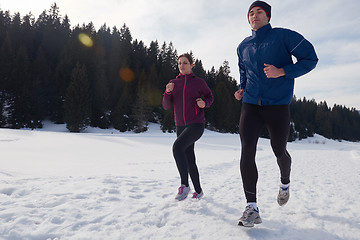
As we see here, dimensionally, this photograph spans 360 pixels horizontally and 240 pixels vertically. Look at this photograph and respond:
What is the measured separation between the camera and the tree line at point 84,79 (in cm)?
3559

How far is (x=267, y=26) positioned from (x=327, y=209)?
2.52 meters

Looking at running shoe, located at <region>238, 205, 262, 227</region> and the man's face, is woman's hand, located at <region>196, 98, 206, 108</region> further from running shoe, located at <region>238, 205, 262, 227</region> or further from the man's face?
running shoe, located at <region>238, 205, 262, 227</region>

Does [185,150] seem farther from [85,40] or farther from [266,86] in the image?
[85,40]

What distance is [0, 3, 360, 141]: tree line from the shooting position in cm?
3559

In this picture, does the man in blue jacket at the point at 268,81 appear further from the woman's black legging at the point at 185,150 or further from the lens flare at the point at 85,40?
the lens flare at the point at 85,40

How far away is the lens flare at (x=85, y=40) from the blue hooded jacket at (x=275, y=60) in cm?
5201

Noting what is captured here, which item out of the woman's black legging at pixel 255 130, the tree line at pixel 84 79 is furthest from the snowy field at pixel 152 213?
the tree line at pixel 84 79

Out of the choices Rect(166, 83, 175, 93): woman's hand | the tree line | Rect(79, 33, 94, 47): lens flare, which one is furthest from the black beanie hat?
Rect(79, 33, 94, 47): lens flare

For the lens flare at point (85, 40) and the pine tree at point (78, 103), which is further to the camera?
the lens flare at point (85, 40)

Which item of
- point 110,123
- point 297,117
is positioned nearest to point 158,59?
point 110,123

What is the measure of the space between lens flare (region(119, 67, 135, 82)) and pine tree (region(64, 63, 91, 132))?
352 inches

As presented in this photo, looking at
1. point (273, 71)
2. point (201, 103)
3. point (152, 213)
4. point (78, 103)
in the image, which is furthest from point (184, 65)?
point (78, 103)

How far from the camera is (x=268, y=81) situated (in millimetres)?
2381

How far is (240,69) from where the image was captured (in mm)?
2945
